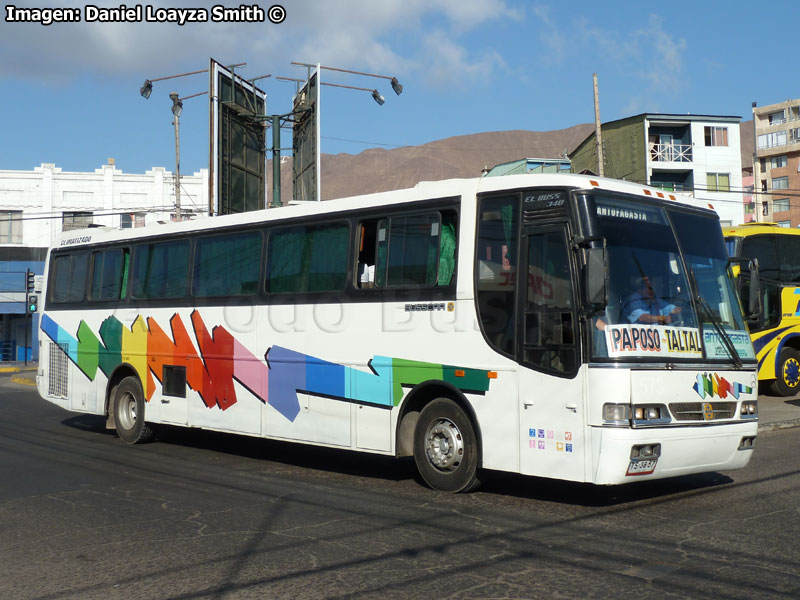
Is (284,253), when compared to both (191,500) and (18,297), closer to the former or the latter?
(191,500)

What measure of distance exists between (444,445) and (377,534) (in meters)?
2.21

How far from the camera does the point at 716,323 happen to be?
8.70m

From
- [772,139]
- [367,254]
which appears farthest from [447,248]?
[772,139]

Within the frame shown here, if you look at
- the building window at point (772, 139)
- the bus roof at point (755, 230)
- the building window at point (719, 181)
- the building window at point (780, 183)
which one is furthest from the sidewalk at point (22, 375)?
the building window at point (772, 139)

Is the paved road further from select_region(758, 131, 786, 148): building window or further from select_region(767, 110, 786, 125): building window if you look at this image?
select_region(767, 110, 786, 125): building window

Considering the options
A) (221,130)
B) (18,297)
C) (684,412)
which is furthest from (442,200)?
(18,297)

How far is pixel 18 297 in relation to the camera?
47.1 meters

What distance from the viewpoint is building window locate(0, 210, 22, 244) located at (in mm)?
48562

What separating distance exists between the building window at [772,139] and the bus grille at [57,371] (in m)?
94.8

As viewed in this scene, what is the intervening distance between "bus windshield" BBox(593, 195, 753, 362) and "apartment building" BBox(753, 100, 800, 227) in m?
89.7

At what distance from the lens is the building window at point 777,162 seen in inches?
3762

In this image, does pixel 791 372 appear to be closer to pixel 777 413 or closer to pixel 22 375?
pixel 777 413

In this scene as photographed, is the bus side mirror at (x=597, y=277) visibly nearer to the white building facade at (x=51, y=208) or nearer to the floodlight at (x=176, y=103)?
the floodlight at (x=176, y=103)

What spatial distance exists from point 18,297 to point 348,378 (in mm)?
41552
